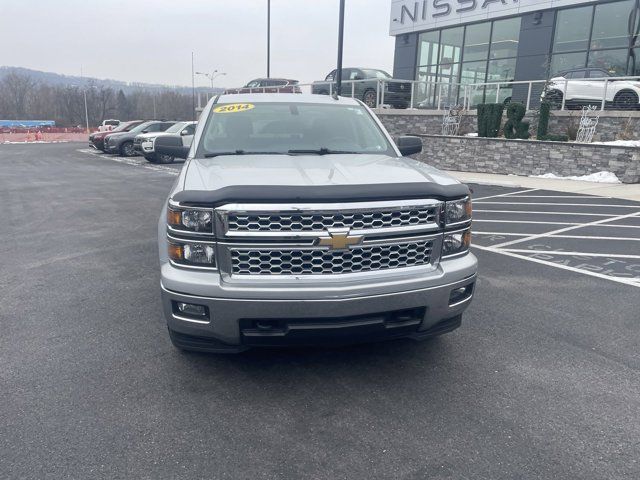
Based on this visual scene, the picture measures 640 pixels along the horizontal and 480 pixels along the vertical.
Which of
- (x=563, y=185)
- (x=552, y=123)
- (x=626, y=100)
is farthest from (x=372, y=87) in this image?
(x=563, y=185)

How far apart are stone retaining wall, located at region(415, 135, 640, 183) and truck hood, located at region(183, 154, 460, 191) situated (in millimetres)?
11970

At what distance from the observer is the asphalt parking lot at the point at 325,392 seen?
256 cm

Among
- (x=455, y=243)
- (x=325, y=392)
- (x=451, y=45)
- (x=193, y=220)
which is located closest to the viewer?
(x=193, y=220)

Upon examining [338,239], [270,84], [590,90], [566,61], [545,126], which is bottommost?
[338,239]

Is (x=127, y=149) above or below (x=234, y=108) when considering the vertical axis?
below

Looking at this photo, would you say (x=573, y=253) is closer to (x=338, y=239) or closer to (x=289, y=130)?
(x=289, y=130)

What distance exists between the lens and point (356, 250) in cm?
299

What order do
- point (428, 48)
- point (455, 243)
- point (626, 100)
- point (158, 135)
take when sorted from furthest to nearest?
point (428, 48), point (158, 135), point (626, 100), point (455, 243)

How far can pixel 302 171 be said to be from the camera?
3.33 m

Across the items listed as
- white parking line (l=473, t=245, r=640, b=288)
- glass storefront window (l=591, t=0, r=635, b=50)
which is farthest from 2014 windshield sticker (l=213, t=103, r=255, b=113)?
glass storefront window (l=591, t=0, r=635, b=50)

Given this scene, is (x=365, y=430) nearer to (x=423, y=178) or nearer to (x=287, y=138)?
(x=423, y=178)

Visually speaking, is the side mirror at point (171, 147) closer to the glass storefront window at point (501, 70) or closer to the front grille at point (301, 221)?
the front grille at point (301, 221)

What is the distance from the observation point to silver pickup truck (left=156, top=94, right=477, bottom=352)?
9.38 ft

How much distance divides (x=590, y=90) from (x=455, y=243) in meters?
15.2
